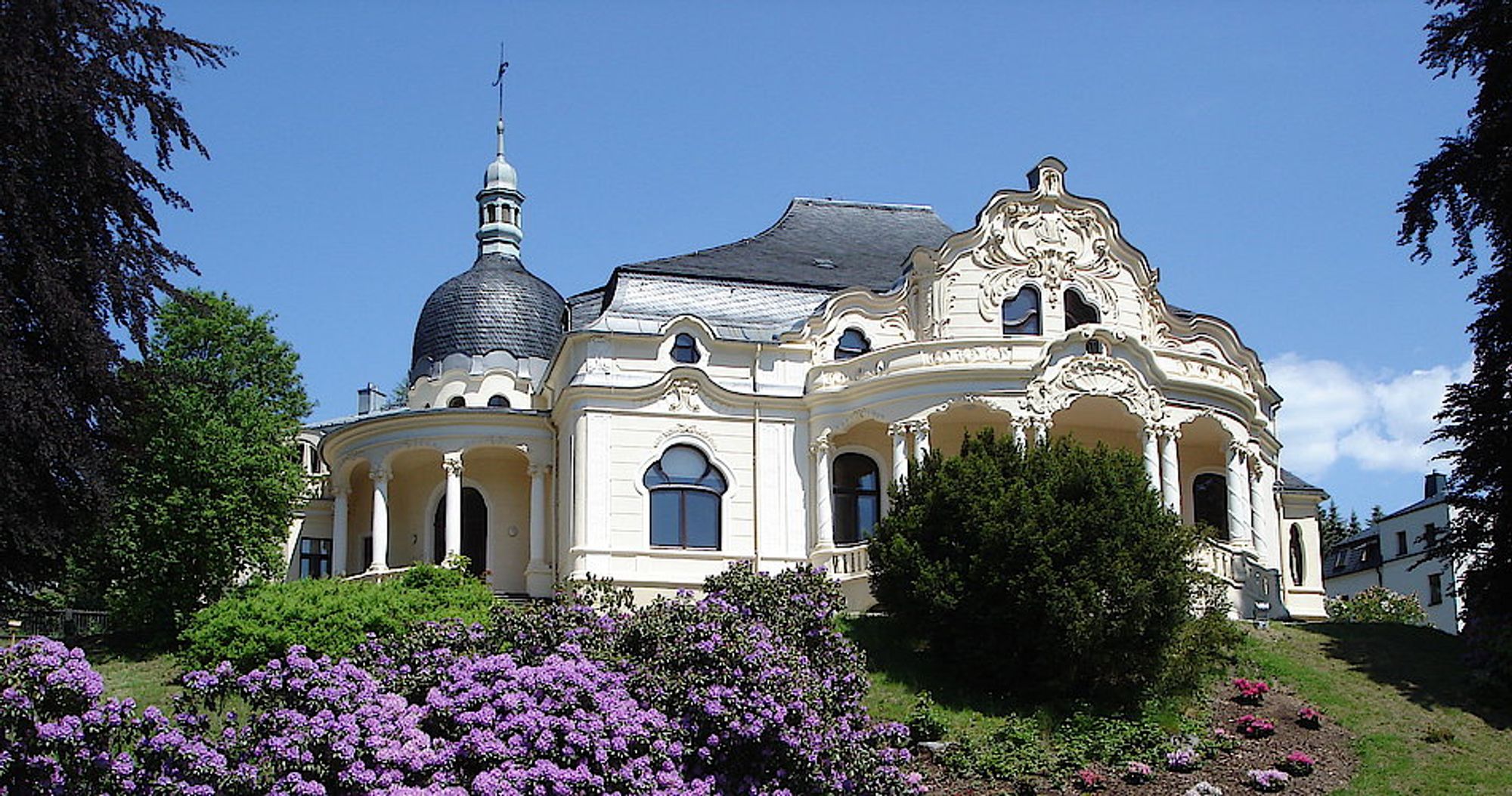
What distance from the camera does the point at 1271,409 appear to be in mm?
44031

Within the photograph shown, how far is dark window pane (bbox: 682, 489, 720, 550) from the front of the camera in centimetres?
3784

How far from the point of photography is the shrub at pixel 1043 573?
2827 centimetres

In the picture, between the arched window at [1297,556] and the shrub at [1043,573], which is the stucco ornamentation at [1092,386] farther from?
the arched window at [1297,556]

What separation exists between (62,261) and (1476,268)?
24.6 meters

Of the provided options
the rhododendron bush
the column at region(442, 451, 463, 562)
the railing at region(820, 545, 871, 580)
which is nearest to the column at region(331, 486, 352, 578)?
the column at region(442, 451, 463, 562)

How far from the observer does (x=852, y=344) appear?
131 ft

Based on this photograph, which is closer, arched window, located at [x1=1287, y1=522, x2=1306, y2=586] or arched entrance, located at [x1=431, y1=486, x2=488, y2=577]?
arched entrance, located at [x1=431, y1=486, x2=488, y2=577]

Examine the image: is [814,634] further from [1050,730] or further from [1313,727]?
[1313,727]

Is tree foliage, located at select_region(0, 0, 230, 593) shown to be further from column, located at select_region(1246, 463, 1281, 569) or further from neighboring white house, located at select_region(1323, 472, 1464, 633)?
neighboring white house, located at select_region(1323, 472, 1464, 633)

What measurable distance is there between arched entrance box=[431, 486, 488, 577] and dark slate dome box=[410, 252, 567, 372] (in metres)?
4.76

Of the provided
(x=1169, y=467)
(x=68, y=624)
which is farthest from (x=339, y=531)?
(x=1169, y=467)

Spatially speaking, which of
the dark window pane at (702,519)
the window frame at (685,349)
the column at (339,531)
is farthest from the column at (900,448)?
the column at (339,531)

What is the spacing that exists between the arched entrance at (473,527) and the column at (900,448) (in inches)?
400

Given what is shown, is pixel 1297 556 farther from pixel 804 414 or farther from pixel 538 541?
pixel 538 541
